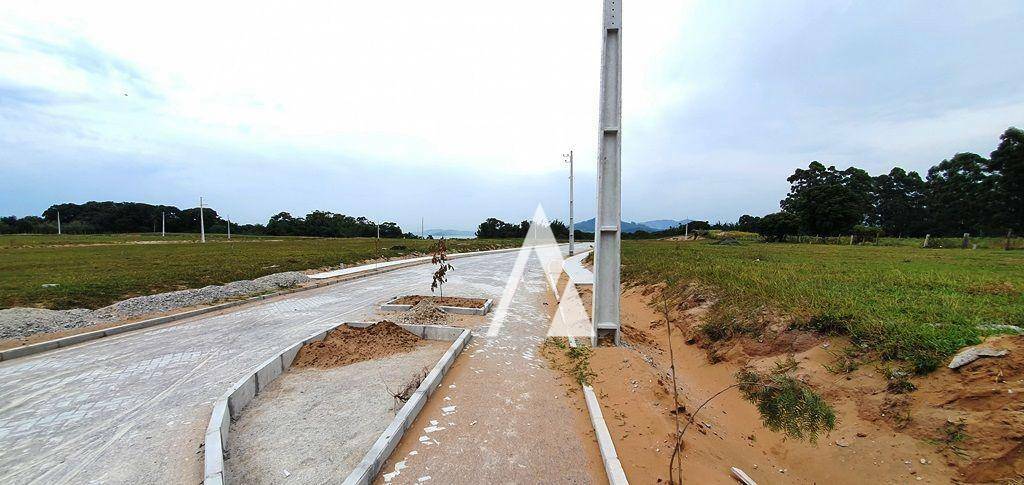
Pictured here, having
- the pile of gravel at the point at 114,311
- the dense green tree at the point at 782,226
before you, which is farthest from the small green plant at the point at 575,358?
the dense green tree at the point at 782,226

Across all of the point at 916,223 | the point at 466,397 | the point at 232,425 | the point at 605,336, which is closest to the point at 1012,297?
the point at 605,336

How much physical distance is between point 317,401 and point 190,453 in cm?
121

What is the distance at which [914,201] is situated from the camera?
170ft

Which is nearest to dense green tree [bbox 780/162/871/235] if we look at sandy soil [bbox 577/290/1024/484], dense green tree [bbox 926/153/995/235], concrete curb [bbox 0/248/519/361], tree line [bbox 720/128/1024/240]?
tree line [bbox 720/128/1024/240]

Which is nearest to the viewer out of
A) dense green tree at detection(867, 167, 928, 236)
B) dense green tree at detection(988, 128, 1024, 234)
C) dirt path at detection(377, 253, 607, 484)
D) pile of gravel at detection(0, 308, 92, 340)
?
dirt path at detection(377, 253, 607, 484)

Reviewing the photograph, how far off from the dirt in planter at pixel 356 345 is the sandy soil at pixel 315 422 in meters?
0.22

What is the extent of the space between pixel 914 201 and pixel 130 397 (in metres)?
74.1

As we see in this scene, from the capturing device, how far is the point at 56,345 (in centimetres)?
619

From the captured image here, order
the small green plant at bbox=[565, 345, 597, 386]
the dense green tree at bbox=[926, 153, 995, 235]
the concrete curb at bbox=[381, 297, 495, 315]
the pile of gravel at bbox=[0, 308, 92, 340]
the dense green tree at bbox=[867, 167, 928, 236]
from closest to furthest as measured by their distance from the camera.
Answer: the small green plant at bbox=[565, 345, 597, 386]
the pile of gravel at bbox=[0, 308, 92, 340]
the concrete curb at bbox=[381, 297, 495, 315]
the dense green tree at bbox=[926, 153, 995, 235]
the dense green tree at bbox=[867, 167, 928, 236]

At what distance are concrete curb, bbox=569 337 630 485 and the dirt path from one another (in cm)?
9

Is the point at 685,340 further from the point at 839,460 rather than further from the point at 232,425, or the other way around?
the point at 232,425

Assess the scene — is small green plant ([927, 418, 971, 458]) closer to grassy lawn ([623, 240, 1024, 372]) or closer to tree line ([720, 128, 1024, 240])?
grassy lawn ([623, 240, 1024, 372])

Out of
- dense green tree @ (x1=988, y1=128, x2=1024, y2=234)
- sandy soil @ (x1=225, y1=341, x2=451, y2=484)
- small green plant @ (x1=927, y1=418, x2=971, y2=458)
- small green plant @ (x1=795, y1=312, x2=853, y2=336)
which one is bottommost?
sandy soil @ (x1=225, y1=341, x2=451, y2=484)

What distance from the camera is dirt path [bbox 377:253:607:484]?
3188 mm
